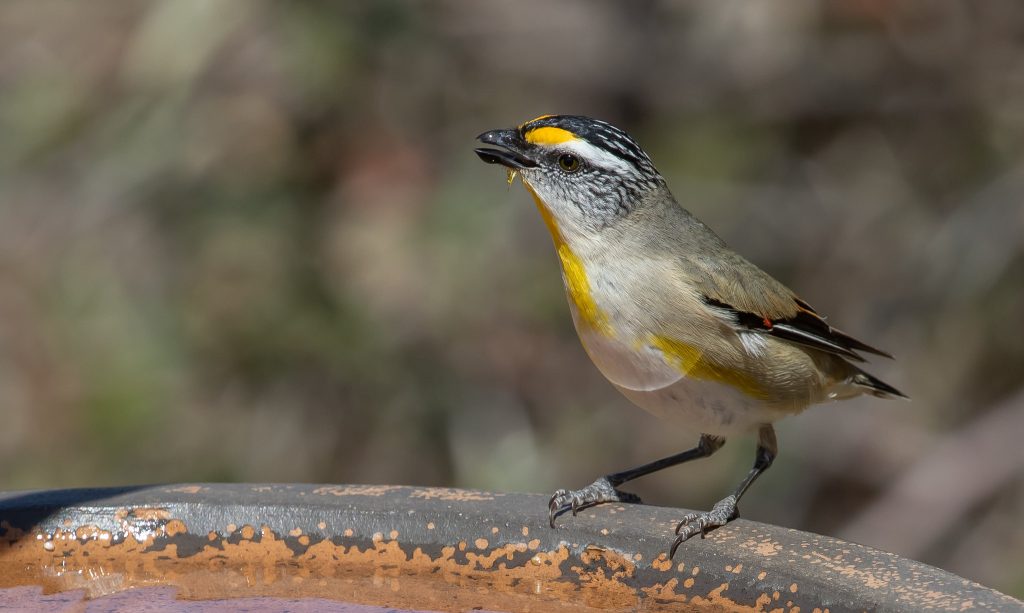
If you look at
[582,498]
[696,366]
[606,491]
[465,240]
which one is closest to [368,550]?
[582,498]

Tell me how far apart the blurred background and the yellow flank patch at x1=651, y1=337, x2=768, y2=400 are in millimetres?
3223

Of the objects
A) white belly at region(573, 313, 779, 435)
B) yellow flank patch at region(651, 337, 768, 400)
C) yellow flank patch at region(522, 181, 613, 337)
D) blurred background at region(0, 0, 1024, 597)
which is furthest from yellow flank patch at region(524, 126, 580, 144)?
blurred background at region(0, 0, 1024, 597)

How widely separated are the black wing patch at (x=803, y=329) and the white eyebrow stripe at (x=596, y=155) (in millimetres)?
548

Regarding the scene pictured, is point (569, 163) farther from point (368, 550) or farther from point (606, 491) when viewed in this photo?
point (368, 550)

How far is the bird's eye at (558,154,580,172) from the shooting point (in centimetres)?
426

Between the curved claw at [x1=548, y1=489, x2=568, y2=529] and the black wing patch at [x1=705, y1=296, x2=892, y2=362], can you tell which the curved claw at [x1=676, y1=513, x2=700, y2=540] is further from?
the black wing patch at [x1=705, y1=296, x2=892, y2=362]

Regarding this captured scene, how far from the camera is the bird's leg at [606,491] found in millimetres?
3357

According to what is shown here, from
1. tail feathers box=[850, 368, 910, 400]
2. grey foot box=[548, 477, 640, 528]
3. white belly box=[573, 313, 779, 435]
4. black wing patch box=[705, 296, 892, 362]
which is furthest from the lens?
tail feathers box=[850, 368, 910, 400]

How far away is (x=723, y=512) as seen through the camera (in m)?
3.71

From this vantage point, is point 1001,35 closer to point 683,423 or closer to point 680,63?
point 680,63

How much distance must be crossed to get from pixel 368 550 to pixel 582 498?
28.1 inches

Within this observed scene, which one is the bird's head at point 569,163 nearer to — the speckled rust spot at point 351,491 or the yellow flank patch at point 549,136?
the yellow flank patch at point 549,136

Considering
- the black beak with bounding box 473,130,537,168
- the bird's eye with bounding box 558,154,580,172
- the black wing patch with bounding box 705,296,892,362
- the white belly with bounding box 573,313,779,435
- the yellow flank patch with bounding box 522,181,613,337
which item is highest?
the black beak with bounding box 473,130,537,168

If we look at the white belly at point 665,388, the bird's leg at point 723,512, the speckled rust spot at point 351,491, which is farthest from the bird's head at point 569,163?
the speckled rust spot at point 351,491
